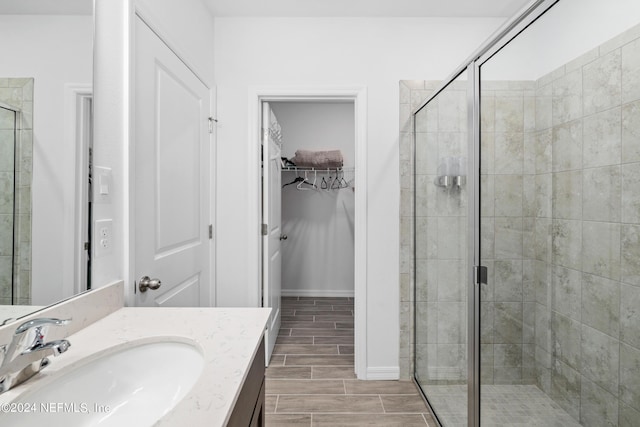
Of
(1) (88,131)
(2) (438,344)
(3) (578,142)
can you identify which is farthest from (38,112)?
(2) (438,344)

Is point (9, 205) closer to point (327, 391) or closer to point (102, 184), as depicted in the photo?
point (102, 184)

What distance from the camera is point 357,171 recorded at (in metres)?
2.24

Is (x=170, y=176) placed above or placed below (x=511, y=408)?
above

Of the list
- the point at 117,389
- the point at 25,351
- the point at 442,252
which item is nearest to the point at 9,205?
the point at 25,351

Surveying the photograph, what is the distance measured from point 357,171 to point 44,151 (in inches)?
67.3

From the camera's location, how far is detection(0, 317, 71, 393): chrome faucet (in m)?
0.64

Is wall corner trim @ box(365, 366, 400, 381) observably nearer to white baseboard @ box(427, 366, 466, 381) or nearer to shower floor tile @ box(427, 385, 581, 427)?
white baseboard @ box(427, 366, 466, 381)

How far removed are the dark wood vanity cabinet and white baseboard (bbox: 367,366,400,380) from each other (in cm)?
132

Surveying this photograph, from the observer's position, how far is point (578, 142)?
34.6 inches

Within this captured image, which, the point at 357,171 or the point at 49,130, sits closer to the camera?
the point at 49,130

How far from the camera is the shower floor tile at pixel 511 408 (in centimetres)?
98

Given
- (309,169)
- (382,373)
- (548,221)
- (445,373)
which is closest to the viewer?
(548,221)

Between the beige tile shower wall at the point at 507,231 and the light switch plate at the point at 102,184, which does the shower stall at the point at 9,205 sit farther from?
the beige tile shower wall at the point at 507,231

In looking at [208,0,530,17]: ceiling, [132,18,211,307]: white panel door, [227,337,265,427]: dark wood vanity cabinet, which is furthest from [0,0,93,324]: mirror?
[208,0,530,17]: ceiling
